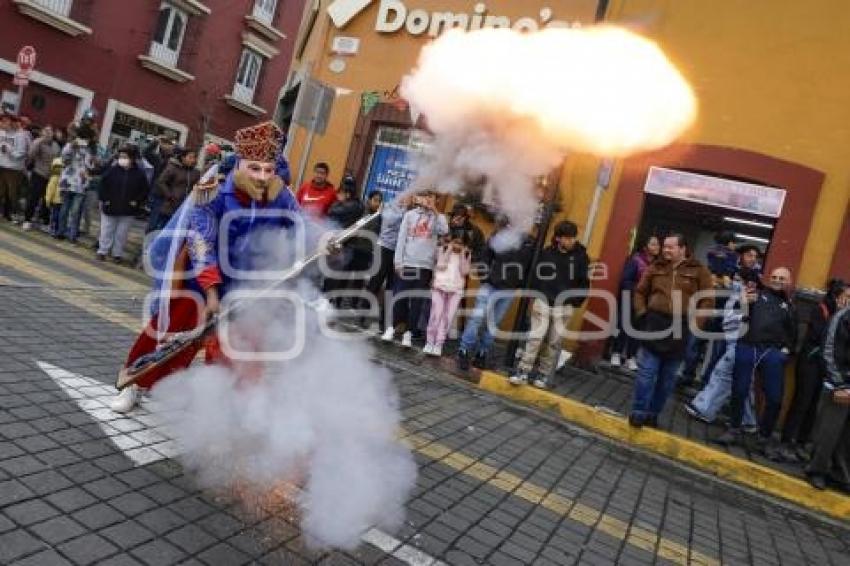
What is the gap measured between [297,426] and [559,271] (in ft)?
15.0

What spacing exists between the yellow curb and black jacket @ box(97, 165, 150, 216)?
6215 millimetres

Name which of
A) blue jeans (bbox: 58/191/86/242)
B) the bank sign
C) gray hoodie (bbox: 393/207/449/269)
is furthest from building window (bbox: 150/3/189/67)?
gray hoodie (bbox: 393/207/449/269)

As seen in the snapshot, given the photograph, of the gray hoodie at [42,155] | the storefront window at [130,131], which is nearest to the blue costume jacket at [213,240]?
the gray hoodie at [42,155]

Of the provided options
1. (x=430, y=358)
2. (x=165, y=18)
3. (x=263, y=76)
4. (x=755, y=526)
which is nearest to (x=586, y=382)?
(x=430, y=358)

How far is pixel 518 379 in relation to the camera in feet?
25.8

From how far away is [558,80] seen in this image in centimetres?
691

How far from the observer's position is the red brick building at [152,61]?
70.6ft

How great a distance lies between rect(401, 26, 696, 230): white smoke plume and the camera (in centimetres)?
640

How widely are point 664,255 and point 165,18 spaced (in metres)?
23.6

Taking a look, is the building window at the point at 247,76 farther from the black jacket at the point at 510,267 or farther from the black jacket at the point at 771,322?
the black jacket at the point at 771,322

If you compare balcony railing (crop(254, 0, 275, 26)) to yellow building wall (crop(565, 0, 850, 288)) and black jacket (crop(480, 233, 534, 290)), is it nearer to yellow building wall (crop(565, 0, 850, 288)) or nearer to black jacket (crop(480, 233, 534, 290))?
yellow building wall (crop(565, 0, 850, 288))

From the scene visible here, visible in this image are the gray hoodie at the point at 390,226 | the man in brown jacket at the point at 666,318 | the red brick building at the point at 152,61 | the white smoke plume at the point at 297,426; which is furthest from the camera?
the red brick building at the point at 152,61

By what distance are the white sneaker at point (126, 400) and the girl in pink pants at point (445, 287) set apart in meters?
4.27

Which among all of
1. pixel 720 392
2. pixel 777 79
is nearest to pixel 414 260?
pixel 720 392
